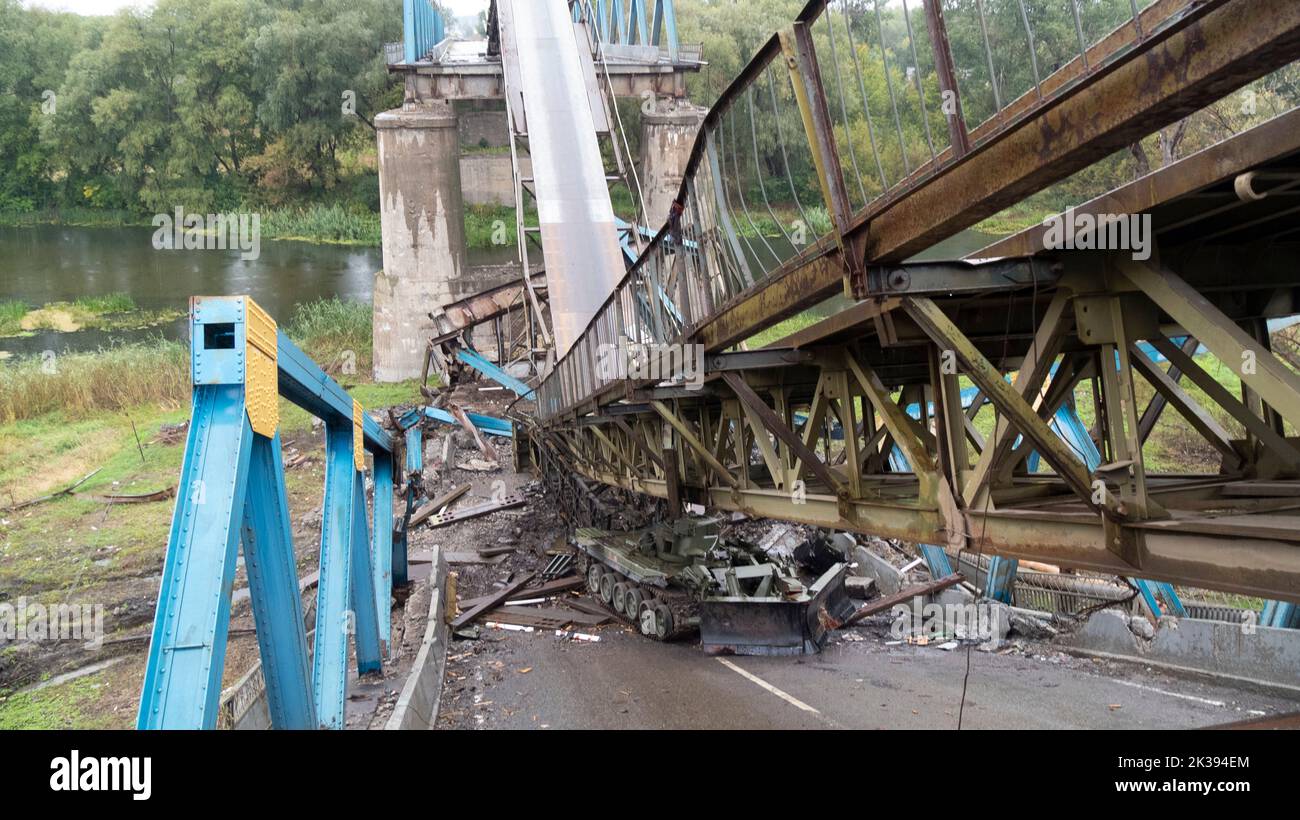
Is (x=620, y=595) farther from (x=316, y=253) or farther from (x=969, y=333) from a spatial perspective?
(x=316, y=253)

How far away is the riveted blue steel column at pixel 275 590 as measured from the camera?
15.6ft

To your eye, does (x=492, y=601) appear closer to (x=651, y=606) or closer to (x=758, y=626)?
(x=651, y=606)

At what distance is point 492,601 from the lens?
13.5 meters

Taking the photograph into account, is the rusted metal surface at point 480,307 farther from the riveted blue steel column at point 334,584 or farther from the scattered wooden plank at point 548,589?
the riveted blue steel column at point 334,584

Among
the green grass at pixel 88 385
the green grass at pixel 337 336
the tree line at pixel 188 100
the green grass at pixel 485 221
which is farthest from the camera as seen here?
the tree line at pixel 188 100

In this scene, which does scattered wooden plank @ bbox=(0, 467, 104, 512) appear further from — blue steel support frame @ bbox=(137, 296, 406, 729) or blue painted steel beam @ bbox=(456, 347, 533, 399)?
blue steel support frame @ bbox=(137, 296, 406, 729)

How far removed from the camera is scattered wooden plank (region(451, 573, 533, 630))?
12569 mm

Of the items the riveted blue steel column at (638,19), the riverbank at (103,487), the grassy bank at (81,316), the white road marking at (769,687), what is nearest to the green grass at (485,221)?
the riverbank at (103,487)

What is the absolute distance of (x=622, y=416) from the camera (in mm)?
10742

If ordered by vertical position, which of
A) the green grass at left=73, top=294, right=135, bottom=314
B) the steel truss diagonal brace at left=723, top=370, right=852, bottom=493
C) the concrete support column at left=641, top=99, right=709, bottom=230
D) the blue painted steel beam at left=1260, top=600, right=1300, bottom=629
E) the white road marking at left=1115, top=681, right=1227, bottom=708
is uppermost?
the concrete support column at left=641, top=99, right=709, bottom=230

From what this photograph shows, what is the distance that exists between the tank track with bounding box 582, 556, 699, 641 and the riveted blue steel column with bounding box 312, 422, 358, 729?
5184 millimetres

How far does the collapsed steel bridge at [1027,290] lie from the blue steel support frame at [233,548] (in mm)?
2762

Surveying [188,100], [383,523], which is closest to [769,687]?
[383,523]

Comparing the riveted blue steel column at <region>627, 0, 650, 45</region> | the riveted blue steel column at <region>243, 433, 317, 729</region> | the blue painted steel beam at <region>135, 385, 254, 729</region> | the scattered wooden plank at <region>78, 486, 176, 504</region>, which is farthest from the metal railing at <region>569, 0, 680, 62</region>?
the blue painted steel beam at <region>135, 385, 254, 729</region>
